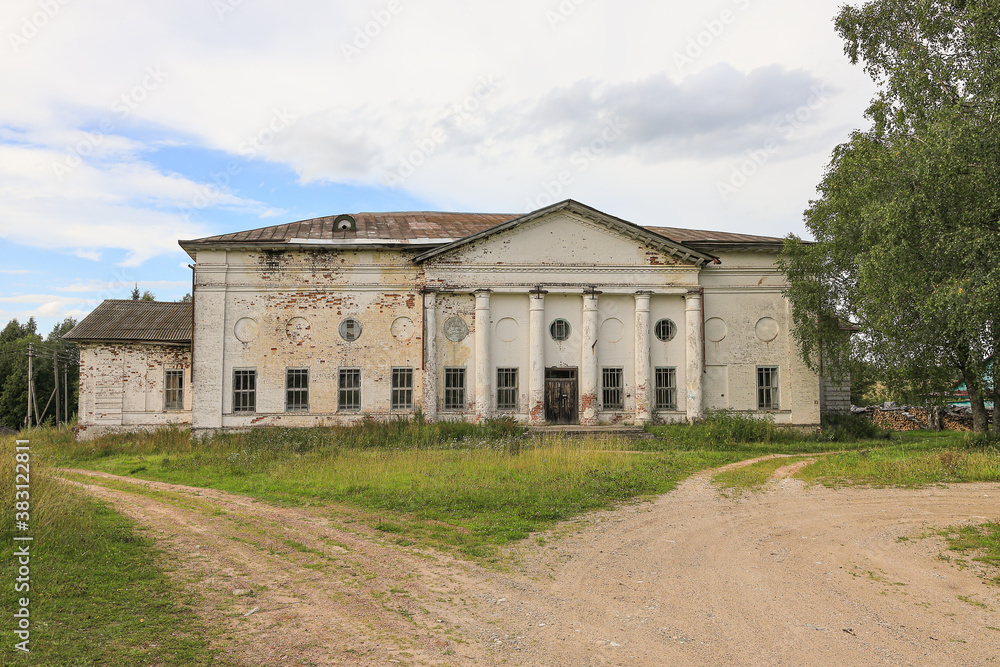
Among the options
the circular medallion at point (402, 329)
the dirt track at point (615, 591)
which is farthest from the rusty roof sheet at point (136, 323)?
the dirt track at point (615, 591)

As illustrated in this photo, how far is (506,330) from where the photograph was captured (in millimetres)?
22141

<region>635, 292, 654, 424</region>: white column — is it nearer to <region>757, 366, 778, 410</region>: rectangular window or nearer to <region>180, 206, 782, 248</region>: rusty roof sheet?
<region>180, 206, 782, 248</region>: rusty roof sheet

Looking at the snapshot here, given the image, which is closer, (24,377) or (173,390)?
(173,390)

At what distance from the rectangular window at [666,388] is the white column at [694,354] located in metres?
0.50

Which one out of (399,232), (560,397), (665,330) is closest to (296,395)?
(399,232)

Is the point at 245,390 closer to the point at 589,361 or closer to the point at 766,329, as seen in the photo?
the point at 589,361

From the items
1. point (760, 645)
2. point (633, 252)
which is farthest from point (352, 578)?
point (633, 252)

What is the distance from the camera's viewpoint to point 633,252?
22.3 meters

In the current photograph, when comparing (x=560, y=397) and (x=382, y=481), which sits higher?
(x=560, y=397)

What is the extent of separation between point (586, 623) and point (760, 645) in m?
1.41

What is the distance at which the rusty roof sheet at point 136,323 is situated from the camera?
22.2m

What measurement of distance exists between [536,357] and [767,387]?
27.6ft

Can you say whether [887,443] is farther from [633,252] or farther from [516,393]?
[516,393]

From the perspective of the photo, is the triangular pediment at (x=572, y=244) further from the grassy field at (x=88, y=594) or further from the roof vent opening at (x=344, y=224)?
the grassy field at (x=88, y=594)
